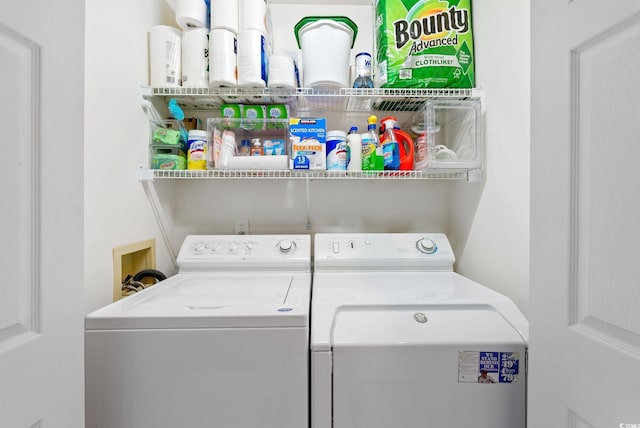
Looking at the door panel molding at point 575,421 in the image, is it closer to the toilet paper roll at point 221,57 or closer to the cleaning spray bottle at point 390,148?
the cleaning spray bottle at point 390,148

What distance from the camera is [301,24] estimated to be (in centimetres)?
144

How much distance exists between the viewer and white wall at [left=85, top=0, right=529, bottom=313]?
43.8 inches

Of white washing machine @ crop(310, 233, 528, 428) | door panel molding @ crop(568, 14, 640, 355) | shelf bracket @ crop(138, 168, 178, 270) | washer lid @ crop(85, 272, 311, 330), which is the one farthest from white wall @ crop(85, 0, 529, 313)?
door panel molding @ crop(568, 14, 640, 355)

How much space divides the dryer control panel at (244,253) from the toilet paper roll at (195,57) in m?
0.82

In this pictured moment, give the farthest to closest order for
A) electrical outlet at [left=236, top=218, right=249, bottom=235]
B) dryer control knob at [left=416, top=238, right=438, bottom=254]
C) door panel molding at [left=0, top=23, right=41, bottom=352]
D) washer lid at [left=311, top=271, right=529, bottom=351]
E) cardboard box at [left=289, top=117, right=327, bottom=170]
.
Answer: electrical outlet at [left=236, top=218, right=249, bottom=235]
dryer control knob at [left=416, top=238, right=438, bottom=254]
cardboard box at [left=289, top=117, right=327, bottom=170]
washer lid at [left=311, top=271, right=529, bottom=351]
door panel molding at [left=0, top=23, right=41, bottom=352]

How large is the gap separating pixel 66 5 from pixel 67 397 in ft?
2.76

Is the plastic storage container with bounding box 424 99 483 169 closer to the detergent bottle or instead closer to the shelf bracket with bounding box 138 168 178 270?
the detergent bottle

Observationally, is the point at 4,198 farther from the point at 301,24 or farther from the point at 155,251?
the point at 301,24

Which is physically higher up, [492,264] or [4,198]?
[4,198]

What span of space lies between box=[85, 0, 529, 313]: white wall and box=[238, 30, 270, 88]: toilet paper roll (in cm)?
48

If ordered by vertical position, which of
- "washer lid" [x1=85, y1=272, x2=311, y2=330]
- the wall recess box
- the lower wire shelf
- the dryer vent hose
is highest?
the lower wire shelf

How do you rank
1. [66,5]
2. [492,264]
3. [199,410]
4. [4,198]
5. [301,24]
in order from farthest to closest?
[301,24] < [492,264] < [199,410] < [66,5] < [4,198]

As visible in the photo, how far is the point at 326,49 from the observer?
54.7 inches

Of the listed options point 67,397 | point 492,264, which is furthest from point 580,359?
point 67,397
